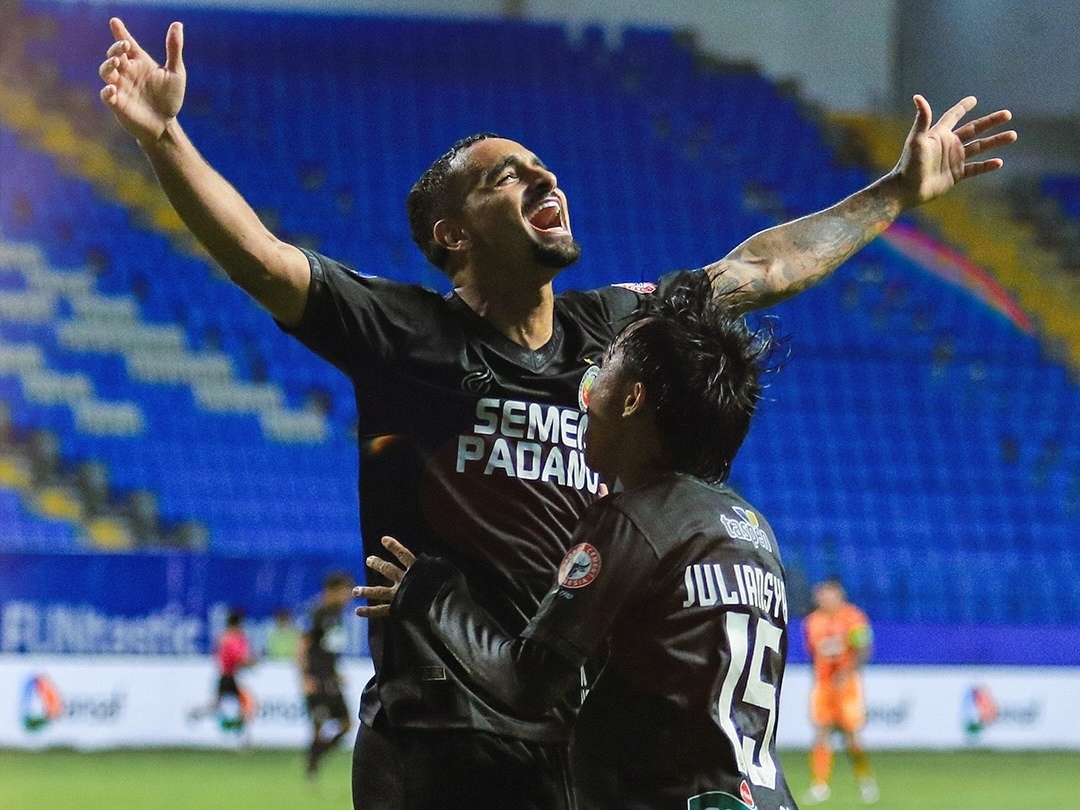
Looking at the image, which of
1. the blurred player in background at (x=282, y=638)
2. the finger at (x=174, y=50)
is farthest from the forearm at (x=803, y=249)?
the blurred player in background at (x=282, y=638)

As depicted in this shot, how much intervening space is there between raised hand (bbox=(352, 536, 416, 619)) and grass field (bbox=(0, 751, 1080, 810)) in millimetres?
7889

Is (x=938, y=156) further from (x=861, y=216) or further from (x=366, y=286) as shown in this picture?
(x=366, y=286)

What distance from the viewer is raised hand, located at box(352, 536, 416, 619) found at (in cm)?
327

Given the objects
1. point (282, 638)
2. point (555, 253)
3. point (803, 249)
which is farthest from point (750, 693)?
point (282, 638)

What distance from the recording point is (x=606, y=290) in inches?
→ 156

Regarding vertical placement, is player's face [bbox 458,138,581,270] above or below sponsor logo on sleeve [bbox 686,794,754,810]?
above

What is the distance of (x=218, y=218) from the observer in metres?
3.30

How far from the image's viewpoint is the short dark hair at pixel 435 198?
12.6 ft

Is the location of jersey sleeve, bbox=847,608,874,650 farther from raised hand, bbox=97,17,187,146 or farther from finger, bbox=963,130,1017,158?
raised hand, bbox=97,17,187,146

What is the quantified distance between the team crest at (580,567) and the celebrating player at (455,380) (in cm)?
58

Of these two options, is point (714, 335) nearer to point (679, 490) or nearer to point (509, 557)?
point (679, 490)

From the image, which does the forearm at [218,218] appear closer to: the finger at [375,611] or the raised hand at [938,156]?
the finger at [375,611]

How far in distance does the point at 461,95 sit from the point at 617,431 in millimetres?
19240

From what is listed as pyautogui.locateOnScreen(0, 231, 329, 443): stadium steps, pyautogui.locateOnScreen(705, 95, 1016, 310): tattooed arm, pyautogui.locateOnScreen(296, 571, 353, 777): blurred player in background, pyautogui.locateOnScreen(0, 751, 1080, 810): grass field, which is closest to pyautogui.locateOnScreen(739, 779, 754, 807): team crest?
pyautogui.locateOnScreen(705, 95, 1016, 310): tattooed arm
